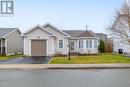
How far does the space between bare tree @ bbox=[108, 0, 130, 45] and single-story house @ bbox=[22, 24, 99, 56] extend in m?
8.24

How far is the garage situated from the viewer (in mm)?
44250

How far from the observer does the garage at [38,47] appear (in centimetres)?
4425

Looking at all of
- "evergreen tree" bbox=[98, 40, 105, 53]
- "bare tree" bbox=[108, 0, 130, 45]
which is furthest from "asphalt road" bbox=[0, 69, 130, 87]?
"evergreen tree" bbox=[98, 40, 105, 53]

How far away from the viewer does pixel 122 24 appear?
3988 centimetres

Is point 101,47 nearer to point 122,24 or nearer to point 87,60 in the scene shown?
point 122,24

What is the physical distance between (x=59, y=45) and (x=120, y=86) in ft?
114

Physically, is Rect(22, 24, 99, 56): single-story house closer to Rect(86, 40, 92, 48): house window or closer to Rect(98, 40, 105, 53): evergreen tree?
Rect(86, 40, 92, 48): house window

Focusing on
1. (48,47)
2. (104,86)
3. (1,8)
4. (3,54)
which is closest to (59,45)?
(48,47)

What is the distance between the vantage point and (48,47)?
1743 inches

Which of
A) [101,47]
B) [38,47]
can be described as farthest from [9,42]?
[101,47]

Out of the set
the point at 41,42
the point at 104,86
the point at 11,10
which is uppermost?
the point at 11,10

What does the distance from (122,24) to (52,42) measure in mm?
11134

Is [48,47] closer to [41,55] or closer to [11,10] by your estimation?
[41,55]

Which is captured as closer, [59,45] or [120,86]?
[120,86]
